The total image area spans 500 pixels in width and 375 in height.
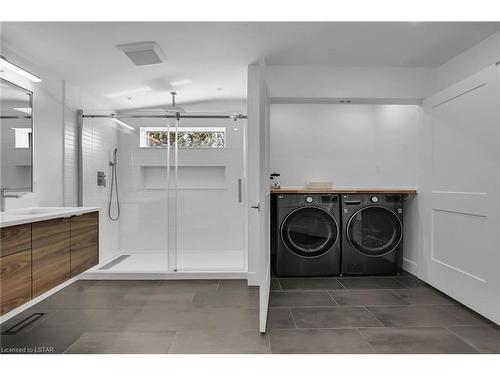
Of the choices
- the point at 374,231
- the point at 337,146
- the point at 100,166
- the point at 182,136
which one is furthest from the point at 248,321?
the point at 337,146

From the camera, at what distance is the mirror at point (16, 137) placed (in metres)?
2.44

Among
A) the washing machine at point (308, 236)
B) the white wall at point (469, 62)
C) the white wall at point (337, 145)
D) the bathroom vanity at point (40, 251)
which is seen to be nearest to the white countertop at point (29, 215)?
the bathroom vanity at point (40, 251)

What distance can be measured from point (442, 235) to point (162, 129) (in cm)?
299

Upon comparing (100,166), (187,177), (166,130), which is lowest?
(187,177)

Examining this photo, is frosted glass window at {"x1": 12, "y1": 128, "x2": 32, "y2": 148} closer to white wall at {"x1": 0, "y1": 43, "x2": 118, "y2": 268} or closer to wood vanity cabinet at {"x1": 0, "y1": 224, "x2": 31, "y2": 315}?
white wall at {"x1": 0, "y1": 43, "x2": 118, "y2": 268}

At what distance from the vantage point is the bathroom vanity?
169cm

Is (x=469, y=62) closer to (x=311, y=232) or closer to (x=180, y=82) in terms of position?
(x=311, y=232)

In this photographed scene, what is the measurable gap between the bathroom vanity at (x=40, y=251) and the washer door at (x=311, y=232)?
6.31ft

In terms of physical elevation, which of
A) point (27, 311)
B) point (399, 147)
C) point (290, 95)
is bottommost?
point (27, 311)

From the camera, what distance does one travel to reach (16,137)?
101 inches

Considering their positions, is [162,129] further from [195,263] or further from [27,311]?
[27,311]

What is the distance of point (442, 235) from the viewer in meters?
2.91

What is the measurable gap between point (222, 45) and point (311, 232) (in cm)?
203

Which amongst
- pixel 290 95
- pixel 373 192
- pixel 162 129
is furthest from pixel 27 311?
pixel 373 192
